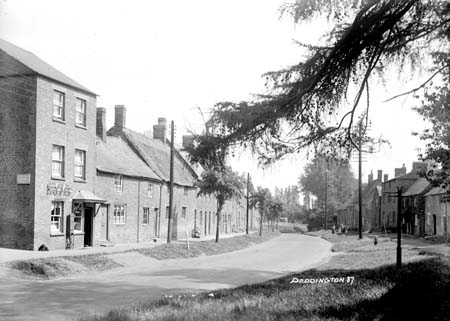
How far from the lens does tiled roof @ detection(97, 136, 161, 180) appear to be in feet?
110

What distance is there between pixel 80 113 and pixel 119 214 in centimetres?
850

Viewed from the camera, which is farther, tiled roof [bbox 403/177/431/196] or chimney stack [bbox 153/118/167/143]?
tiled roof [bbox 403/177/431/196]

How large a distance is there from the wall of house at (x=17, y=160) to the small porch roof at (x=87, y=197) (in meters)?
3.41

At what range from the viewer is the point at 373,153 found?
33.1 ft

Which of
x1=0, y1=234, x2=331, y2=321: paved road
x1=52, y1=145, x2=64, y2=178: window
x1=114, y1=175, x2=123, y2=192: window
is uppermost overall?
x1=52, y1=145, x2=64, y2=178: window

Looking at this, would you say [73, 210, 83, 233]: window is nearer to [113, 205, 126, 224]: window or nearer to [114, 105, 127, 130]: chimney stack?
[113, 205, 126, 224]: window

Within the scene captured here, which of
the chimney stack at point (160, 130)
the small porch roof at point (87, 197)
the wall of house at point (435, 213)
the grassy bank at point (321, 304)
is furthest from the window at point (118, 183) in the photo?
the wall of house at point (435, 213)

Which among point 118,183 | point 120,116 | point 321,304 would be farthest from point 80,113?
point 321,304

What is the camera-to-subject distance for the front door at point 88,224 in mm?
29547

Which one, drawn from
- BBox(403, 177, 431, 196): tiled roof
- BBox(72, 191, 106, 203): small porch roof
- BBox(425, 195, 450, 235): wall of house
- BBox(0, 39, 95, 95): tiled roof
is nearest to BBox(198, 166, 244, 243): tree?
BBox(72, 191, 106, 203): small porch roof

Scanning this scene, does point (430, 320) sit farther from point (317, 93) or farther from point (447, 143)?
point (447, 143)

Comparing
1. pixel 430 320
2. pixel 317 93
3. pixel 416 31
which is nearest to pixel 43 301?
pixel 317 93

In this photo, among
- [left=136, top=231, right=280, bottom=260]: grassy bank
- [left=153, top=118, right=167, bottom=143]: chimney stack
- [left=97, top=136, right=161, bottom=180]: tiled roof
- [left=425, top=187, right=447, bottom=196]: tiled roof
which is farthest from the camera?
[left=153, top=118, right=167, bottom=143]: chimney stack

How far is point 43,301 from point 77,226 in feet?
54.2
